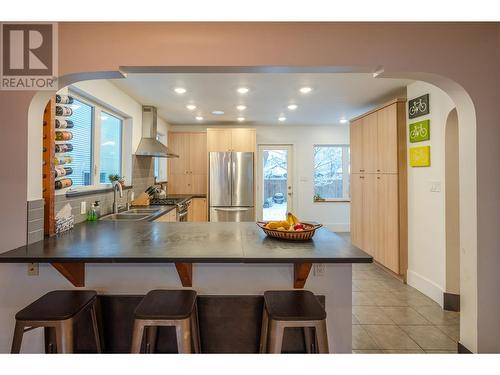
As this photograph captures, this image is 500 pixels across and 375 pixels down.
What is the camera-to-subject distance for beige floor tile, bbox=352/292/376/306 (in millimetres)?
3117

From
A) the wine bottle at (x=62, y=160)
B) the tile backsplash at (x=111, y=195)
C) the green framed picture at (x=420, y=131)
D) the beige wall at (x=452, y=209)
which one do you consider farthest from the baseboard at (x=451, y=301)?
the wine bottle at (x=62, y=160)

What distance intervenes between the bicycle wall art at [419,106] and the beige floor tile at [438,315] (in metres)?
2.05

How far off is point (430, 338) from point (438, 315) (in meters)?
0.50

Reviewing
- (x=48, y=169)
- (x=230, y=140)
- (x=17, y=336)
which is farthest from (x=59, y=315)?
(x=230, y=140)

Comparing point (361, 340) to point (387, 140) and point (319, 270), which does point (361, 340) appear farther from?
point (387, 140)

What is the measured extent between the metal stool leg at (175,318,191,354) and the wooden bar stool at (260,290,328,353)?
0.43 meters

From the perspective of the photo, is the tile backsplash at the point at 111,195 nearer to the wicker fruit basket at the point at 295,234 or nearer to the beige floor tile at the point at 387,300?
the wicker fruit basket at the point at 295,234

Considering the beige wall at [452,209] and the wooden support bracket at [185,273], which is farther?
the beige wall at [452,209]

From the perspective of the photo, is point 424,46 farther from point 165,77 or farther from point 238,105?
point 238,105

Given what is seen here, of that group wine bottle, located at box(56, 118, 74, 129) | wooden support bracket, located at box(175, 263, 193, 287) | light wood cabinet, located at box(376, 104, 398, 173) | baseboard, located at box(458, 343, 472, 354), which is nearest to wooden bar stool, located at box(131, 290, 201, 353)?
wooden support bracket, located at box(175, 263, 193, 287)

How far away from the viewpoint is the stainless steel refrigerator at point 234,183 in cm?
564

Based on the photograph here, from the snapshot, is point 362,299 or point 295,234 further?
point 362,299

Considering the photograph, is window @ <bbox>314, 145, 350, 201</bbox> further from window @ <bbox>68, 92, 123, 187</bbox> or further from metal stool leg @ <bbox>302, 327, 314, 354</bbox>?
metal stool leg @ <bbox>302, 327, 314, 354</bbox>

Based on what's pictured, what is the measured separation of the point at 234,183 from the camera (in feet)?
18.5
